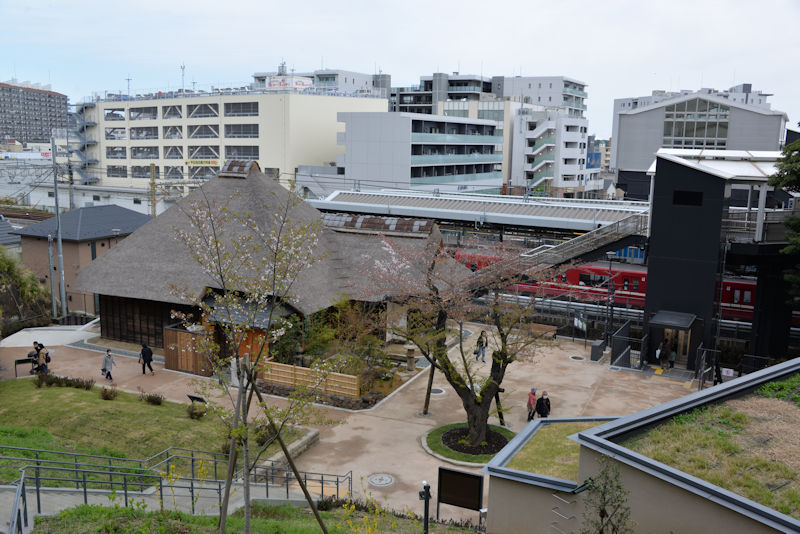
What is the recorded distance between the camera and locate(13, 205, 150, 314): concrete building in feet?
127

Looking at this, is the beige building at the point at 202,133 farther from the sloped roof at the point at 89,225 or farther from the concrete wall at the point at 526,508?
the concrete wall at the point at 526,508

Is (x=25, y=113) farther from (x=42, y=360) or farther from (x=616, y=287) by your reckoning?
(x=616, y=287)

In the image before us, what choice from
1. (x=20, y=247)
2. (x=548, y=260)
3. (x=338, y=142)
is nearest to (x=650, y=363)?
(x=548, y=260)

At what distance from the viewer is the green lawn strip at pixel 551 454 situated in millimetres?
Result: 14586

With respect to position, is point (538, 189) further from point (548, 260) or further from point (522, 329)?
point (522, 329)

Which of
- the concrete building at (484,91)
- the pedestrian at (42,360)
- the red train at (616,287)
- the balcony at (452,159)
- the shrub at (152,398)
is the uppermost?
the concrete building at (484,91)

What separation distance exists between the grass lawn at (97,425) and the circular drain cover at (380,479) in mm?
3441

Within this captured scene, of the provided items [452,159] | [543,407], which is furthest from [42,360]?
[452,159]

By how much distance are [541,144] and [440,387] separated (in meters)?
73.6

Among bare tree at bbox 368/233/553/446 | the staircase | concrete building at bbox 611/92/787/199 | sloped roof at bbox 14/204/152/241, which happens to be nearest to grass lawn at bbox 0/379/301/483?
bare tree at bbox 368/233/553/446

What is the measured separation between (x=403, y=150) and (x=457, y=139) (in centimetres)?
1191

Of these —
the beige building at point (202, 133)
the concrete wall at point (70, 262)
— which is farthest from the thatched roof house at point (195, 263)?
the beige building at point (202, 133)

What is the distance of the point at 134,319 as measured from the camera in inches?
1261

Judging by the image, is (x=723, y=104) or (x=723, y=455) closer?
(x=723, y=455)
